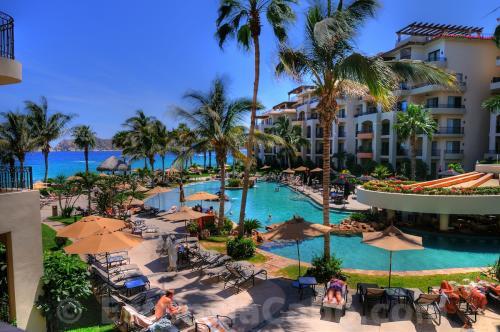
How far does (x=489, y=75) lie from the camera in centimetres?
3972

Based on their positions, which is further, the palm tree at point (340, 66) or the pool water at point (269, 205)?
the pool water at point (269, 205)

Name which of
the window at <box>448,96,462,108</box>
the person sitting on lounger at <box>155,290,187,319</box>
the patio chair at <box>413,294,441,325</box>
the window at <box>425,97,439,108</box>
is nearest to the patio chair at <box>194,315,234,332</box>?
the person sitting on lounger at <box>155,290,187,319</box>

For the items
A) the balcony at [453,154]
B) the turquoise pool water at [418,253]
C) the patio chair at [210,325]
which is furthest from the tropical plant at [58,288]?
the balcony at [453,154]

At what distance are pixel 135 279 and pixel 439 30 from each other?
160ft

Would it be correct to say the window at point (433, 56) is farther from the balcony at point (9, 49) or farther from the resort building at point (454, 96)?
the balcony at point (9, 49)

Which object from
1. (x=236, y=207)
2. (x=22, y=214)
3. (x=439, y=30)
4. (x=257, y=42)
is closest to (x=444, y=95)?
(x=439, y=30)

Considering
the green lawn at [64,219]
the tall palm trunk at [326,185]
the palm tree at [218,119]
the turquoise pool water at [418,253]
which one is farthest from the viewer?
the green lawn at [64,219]

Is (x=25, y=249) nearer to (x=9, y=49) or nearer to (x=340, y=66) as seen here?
(x=9, y=49)

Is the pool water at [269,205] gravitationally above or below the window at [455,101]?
below

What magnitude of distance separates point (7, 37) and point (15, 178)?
363 cm

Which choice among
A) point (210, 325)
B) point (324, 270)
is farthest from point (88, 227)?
point (324, 270)

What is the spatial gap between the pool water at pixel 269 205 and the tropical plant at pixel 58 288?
16202mm

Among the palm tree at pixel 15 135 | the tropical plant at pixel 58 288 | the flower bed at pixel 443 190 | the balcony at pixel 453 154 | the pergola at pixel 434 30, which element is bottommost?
the tropical plant at pixel 58 288

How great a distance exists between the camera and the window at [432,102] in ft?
132
